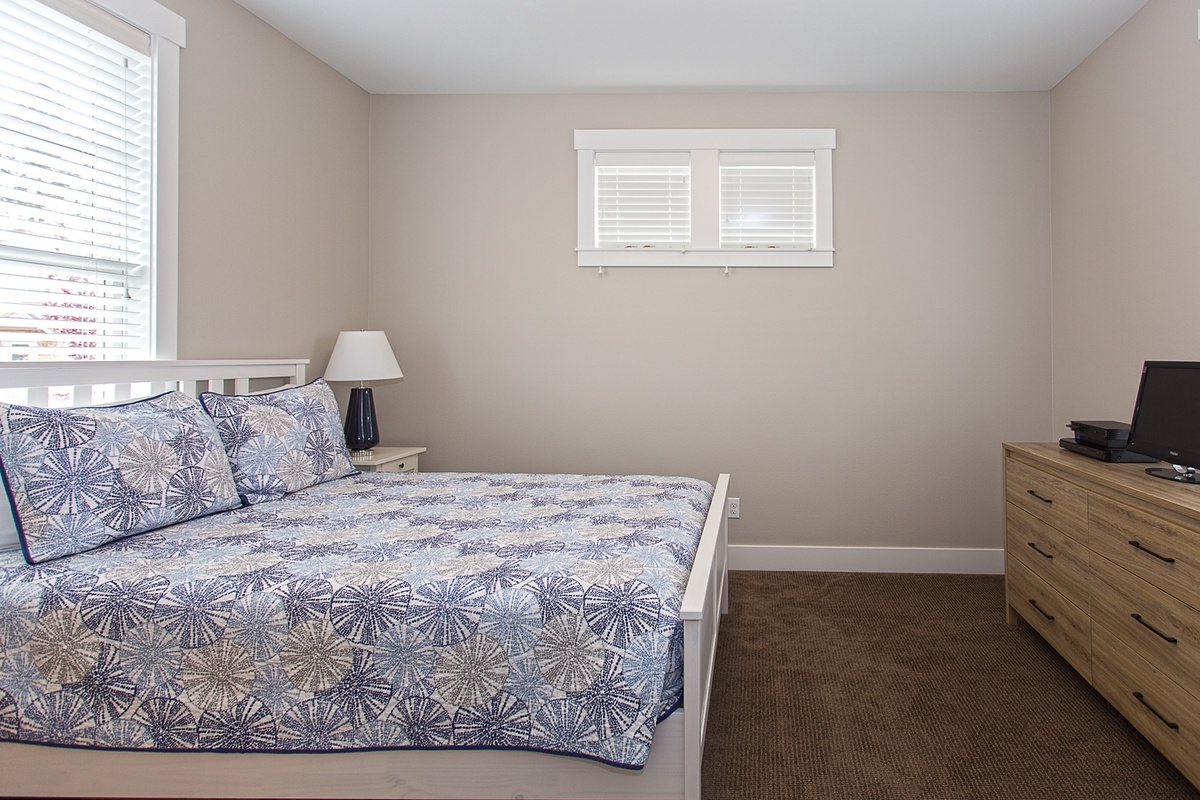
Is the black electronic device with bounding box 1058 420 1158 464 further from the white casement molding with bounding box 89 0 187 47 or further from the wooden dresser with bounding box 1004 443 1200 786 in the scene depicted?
the white casement molding with bounding box 89 0 187 47

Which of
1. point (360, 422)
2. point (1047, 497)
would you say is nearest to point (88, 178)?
point (360, 422)

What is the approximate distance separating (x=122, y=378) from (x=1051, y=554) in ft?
10.9

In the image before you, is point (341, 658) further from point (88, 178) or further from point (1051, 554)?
point (1051, 554)

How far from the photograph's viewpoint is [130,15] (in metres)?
2.49

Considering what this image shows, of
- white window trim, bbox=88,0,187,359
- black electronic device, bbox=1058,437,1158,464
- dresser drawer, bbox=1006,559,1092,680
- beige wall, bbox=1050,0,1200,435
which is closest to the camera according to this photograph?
dresser drawer, bbox=1006,559,1092,680

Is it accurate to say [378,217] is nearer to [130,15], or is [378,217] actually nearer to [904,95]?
[130,15]

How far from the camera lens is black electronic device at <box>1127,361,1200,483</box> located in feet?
7.07

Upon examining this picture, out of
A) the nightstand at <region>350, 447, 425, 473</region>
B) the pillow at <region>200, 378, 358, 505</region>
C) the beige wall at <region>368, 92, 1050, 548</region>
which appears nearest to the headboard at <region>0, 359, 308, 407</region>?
the pillow at <region>200, 378, 358, 505</region>

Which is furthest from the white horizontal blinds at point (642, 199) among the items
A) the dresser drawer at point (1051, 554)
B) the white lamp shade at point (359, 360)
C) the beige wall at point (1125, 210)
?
the dresser drawer at point (1051, 554)

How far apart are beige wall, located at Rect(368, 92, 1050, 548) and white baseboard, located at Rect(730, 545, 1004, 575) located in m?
0.06

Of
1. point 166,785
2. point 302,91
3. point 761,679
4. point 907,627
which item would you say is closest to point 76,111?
point 302,91

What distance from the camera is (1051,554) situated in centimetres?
263

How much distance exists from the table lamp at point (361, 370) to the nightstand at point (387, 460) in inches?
3.6

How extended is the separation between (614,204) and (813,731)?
278cm
